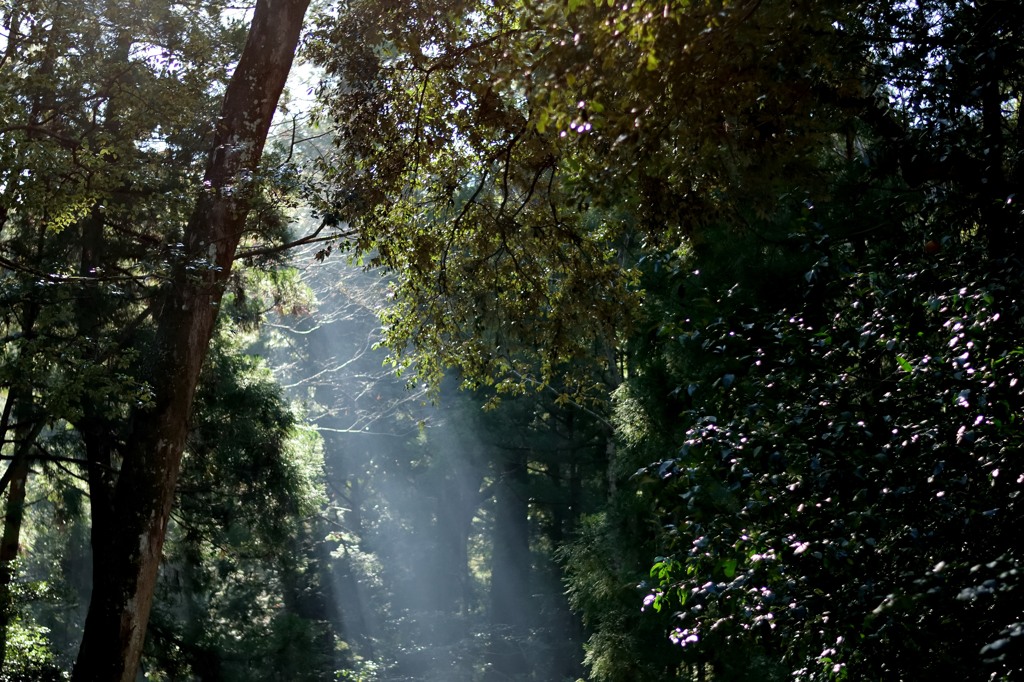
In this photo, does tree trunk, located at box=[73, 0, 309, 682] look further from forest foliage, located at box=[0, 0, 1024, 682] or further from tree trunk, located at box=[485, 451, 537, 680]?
tree trunk, located at box=[485, 451, 537, 680]

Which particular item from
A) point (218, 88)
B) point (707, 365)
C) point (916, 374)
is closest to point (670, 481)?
point (916, 374)

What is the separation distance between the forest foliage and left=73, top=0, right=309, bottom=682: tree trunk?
186 millimetres

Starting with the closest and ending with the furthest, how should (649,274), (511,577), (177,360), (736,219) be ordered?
(177,360)
(736,219)
(649,274)
(511,577)

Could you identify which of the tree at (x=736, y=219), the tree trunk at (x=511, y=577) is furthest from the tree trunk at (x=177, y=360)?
the tree trunk at (x=511, y=577)

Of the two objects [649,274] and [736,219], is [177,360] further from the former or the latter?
[649,274]

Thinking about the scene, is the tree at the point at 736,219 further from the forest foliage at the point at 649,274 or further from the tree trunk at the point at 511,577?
the tree trunk at the point at 511,577

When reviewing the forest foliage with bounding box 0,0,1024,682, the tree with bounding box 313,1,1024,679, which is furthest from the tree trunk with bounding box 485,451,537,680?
the tree with bounding box 313,1,1024,679

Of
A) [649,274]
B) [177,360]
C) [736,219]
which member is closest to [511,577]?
[649,274]

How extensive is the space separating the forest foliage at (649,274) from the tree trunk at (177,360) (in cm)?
19

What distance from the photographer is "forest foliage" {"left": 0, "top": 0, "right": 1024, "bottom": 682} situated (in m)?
3.19

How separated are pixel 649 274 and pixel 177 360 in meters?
8.00

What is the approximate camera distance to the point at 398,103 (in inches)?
234

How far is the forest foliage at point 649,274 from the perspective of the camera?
3191mm

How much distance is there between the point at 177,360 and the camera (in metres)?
5.28
